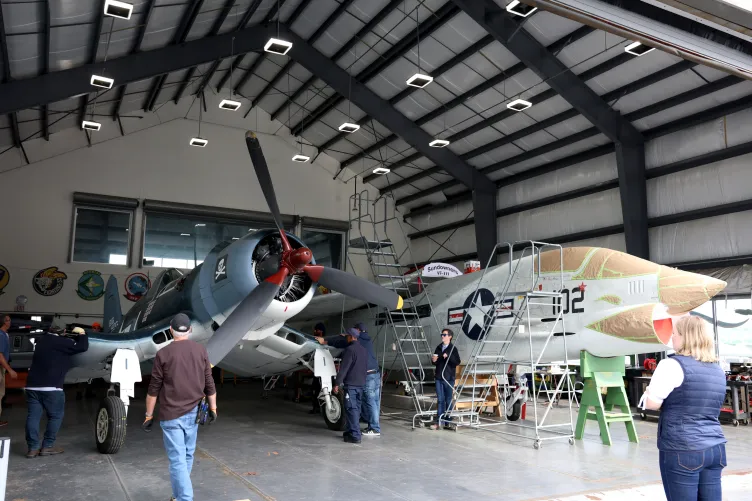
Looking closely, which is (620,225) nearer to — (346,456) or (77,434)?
(346,456)

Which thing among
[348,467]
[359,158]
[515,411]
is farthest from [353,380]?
[359,158]

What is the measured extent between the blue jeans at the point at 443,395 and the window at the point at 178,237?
48.7 feet

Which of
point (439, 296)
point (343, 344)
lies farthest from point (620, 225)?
point (343, 344)

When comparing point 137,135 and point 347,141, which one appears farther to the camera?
point 347,141

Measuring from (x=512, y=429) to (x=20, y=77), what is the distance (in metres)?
14.0

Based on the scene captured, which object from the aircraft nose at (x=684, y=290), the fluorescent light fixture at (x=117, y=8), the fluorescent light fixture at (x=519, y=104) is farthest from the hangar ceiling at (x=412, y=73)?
the aircraft nose at (x=684, y=290)

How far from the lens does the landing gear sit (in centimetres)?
731

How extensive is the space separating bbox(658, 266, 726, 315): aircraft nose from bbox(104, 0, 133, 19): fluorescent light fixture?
36.4ft

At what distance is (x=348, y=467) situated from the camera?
684 centimetres

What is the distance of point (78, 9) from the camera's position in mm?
11695

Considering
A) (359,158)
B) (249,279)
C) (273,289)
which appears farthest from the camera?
(359,158)

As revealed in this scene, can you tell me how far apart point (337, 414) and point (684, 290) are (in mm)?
6084

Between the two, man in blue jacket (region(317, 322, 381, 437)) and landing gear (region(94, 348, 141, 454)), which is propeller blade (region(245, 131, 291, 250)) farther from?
landing gear (region(94, 348, 141, 454))

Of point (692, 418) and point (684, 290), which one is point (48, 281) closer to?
point (684, 290)
